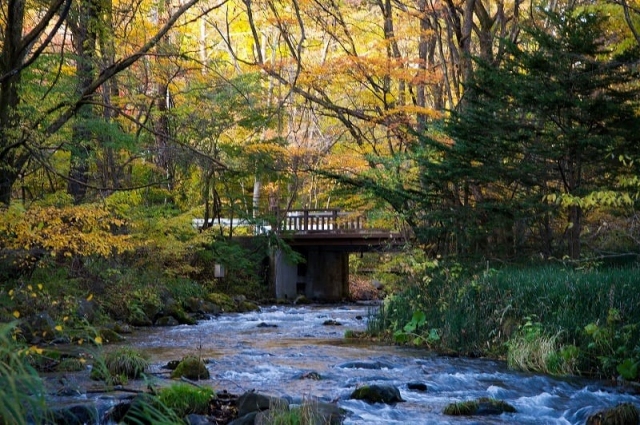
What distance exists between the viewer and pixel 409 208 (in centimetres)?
1725

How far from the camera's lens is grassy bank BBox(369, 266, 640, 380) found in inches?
420

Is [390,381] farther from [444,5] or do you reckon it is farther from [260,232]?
[260,232]

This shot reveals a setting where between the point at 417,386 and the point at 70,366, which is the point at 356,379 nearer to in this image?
the point at 417,386

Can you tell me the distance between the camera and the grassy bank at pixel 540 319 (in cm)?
1067

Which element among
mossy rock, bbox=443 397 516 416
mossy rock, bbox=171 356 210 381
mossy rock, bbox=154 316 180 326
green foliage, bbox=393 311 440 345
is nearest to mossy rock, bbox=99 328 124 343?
mossy rock, bbox=154 316 180 326

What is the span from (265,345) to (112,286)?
5.04 meters

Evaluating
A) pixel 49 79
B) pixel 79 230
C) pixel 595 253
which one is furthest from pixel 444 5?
pixel 79 230

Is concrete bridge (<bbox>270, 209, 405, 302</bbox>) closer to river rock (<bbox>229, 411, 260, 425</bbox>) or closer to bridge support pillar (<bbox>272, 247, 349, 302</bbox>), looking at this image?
bridge support pillar (<bbox>272, 247, 349, 302</bbox>)

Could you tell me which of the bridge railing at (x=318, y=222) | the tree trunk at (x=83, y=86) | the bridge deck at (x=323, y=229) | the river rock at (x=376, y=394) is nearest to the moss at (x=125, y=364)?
the river rock at (x=376, y=394)

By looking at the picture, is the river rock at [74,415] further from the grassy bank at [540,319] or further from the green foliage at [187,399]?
the grassy bank at [540,319]

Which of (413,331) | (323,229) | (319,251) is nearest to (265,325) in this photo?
(413,331)

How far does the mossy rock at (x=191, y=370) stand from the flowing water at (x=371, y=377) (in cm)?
19

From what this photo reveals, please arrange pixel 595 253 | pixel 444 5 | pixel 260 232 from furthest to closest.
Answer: pixel 260 232 < pixel 444 5 < pixel 595 253

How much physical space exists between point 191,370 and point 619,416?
17.3 feet
